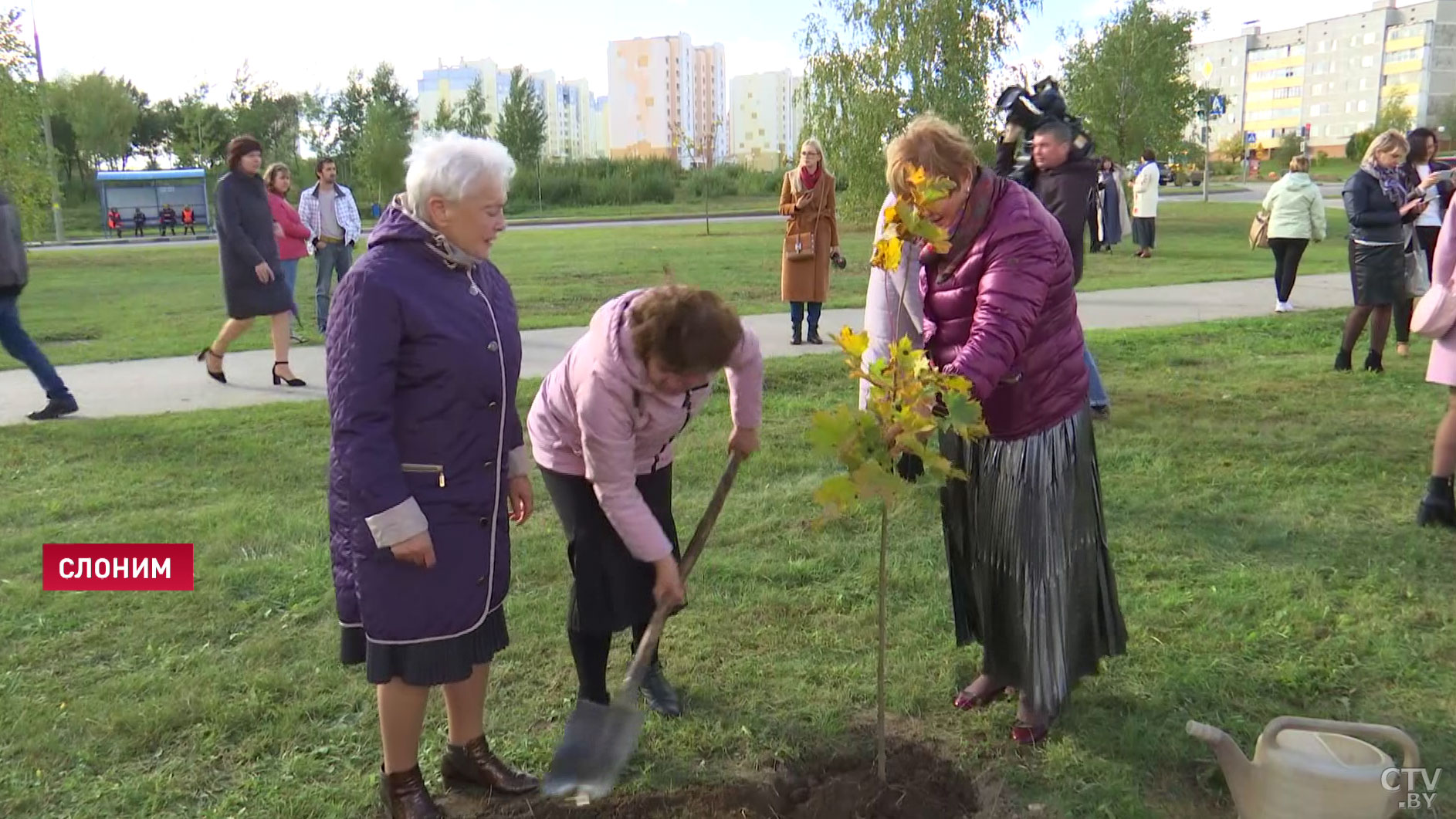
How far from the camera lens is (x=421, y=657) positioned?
242 cm

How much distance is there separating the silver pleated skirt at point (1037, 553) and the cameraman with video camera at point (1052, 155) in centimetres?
225

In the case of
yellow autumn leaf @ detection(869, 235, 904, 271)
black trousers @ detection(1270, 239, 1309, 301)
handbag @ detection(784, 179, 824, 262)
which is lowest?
black trousers @ detection(1270, 239, 1309, 301)

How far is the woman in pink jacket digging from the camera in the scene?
2.35m

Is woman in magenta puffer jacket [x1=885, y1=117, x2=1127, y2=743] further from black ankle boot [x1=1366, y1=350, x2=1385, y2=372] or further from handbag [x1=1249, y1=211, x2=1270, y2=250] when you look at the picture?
handbag [x1=1249, y1=211, x2=1270, y2=250]

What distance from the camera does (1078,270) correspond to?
5238 millimetres

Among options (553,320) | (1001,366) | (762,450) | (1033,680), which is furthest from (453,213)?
(553,320)

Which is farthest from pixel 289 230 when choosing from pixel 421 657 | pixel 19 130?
pixel 19 130

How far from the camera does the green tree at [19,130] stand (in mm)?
19109

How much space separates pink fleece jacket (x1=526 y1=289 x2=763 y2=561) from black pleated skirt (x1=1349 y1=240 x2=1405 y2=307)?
6.27m

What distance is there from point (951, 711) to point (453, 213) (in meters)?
2.04

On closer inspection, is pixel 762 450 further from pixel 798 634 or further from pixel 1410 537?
pixel 1410 537

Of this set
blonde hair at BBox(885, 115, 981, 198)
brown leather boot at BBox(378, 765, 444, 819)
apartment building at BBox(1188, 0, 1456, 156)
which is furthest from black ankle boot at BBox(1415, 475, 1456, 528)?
apartment building at BBox(1188, 0, 1456, 156)

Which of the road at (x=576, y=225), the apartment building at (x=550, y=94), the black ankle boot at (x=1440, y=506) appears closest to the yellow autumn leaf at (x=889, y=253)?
the black ankle boot at (x=1440, y=506)

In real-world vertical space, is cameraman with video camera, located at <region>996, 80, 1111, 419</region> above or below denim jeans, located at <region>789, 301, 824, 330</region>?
above
